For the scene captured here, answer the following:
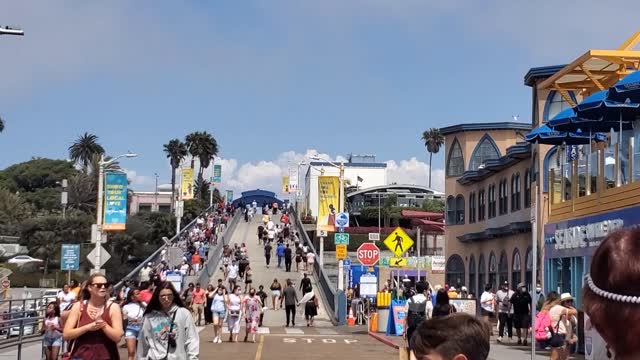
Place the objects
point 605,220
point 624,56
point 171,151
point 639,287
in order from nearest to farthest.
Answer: point 639,287 < point 605,220 < point 624,56 < point 171,151

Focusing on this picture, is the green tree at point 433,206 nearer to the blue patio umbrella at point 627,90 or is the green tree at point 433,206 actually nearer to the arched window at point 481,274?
the arched window at point 481,274

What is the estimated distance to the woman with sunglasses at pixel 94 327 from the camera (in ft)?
29.8

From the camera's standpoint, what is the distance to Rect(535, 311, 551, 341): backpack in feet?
50.4

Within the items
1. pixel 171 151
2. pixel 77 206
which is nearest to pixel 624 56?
pixel 77 206

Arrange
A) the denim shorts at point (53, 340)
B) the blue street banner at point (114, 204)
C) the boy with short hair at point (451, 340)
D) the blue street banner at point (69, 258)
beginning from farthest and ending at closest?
the blue street banner at point (114, 204)
the blue street banner at point (69, 258)
the denim shorts at point (53, 340)
the boy with short hair at point (451, 340)

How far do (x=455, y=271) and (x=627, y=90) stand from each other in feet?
113

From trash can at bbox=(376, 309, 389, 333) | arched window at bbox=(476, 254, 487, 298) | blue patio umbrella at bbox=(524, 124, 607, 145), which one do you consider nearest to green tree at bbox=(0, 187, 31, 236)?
arched window at bbox=(476, 254, 487, 298)

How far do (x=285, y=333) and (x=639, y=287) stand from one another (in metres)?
30.4

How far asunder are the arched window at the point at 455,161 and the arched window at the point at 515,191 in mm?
8406

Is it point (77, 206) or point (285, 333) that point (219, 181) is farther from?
point (285, 333)

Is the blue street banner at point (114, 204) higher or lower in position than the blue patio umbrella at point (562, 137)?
lower

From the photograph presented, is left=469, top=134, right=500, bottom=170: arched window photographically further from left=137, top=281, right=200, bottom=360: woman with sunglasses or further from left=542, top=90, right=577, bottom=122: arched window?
left=137, top=281, right=200, bottom=360: woman with sunglasses

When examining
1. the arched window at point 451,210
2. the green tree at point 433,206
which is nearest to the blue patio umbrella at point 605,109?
the arched window at point 451,210

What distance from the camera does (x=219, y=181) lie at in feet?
389
